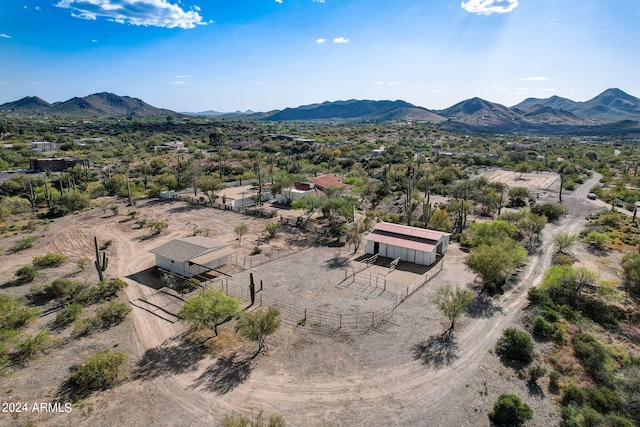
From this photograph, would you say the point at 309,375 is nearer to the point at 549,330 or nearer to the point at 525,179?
the point at 549,330

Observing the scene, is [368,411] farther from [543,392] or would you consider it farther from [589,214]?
[589,214]

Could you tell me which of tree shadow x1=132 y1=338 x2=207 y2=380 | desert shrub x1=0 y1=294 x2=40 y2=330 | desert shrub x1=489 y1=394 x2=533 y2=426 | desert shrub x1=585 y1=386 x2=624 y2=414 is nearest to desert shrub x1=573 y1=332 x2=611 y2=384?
desert shrub x1=585 y1=386 x2=624 y2=414

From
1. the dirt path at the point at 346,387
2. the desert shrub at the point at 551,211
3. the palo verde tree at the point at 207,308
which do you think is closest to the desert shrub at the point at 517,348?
the dirt path at the point at 346,387

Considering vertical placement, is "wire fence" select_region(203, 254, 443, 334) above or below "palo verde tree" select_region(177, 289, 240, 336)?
below

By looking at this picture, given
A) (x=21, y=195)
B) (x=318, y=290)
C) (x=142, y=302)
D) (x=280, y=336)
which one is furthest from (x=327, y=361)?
(x=21, y=195)

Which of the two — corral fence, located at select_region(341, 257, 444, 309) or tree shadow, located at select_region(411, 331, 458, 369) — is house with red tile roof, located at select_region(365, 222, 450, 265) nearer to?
corral fence, located at select_region(341, 257, 444, 309)
